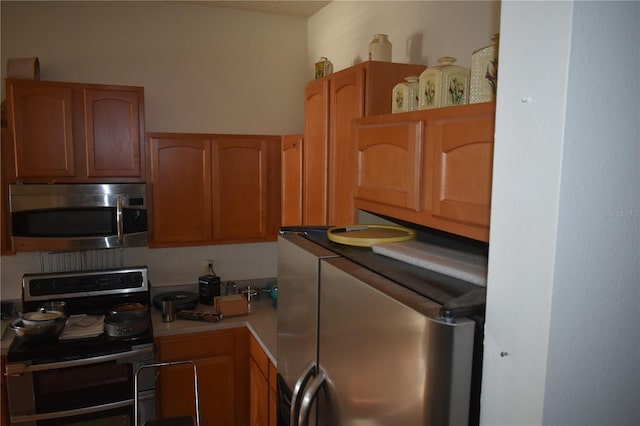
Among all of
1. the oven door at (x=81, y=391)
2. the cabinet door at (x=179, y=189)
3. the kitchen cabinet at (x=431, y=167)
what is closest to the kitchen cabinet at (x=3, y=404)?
the oven door at (x=81, y=391)

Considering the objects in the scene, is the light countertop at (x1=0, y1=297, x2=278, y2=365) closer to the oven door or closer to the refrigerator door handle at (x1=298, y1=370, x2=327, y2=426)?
the oven door

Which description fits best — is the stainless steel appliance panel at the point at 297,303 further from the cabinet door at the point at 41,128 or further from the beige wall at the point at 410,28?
the cabinet door at the point at 41,128

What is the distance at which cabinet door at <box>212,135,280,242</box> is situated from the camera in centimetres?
298

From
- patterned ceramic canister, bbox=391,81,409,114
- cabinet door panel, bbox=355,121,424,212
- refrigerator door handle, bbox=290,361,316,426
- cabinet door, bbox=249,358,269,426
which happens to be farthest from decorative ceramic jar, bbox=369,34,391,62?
cabinet door, bbox=249,358,269,426

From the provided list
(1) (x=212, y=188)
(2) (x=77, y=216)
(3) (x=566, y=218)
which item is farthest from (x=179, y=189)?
(3) (x=566, y=218)

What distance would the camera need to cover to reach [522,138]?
2.17 feet

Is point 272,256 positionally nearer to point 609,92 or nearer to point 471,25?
point 471,25

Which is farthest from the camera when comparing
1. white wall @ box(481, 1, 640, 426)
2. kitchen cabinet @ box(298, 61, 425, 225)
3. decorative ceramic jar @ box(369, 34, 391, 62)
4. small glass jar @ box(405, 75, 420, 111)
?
decorative ceramic jar @ box(369, 34, 391, 62)

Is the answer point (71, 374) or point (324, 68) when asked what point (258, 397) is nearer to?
point (71, 374)

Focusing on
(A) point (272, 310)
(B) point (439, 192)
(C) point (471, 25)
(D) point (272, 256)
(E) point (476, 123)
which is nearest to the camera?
(E) point (476, 123)

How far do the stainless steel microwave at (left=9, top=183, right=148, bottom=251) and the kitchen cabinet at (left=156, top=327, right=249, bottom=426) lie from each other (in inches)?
25.7

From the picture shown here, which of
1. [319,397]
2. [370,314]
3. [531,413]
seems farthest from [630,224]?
[319,397]

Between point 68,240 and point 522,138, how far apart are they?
2.55 meters

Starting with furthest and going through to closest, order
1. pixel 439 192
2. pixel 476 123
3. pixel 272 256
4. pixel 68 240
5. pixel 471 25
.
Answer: pixel 272 256 → pixel 68 240 → pixel 471 25 → pixel 439 192 → pixel 476 123
